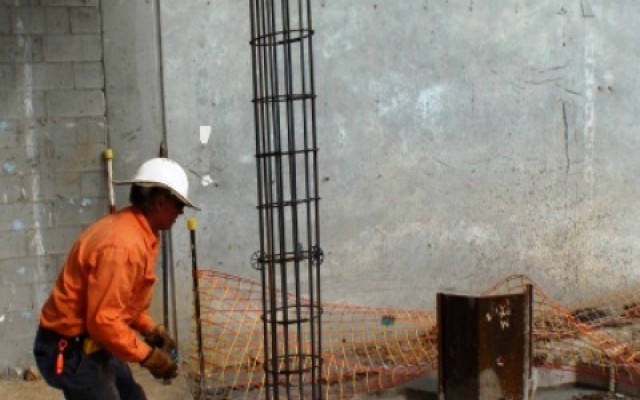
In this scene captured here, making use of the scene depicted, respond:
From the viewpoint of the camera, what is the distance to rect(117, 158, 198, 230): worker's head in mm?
4500

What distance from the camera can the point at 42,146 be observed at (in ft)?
22.6

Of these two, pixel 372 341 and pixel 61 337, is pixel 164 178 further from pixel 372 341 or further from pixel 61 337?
pixel 372 341

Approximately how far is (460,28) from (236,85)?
6.72 ft

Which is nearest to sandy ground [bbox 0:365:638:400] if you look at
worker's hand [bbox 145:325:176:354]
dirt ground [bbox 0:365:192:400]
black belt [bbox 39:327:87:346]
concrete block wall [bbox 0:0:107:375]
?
dirt ground [bbox 0:365:192:400]

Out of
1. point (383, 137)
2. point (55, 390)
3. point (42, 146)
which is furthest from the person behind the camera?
point (383, 137)

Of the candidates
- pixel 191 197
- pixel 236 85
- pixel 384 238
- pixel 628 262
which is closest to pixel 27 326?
pixel 191 197

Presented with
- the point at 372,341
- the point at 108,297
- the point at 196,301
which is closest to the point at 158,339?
the point at 108,297

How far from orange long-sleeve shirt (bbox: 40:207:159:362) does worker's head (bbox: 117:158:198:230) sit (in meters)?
0.07

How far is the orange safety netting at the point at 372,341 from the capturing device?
6.89 metres

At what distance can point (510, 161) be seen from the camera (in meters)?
8.18

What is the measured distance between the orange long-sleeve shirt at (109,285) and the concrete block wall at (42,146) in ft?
8.60

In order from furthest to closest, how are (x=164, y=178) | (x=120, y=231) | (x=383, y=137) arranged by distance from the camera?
(x=383, y=137) → (x=164, y=178) → (x=120, y=231)

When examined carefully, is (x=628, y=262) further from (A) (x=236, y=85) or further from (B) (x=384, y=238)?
(A) (x=236, y=85)

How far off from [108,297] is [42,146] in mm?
3093
